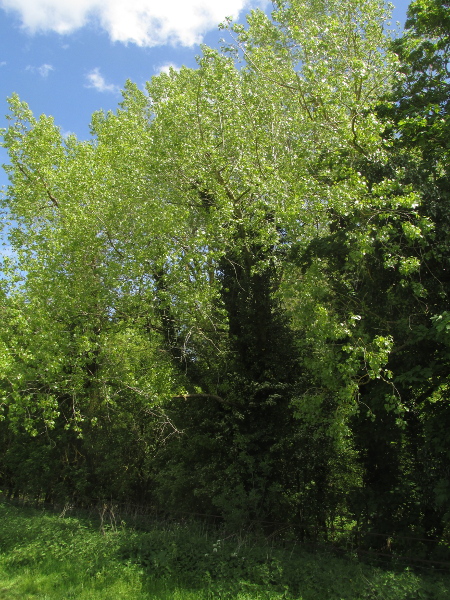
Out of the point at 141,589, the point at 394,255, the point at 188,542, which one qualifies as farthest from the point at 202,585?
the point at 394,255

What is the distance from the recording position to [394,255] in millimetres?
8562

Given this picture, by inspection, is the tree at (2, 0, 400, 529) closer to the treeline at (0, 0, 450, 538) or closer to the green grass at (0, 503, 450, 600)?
the treeline at (0, 0, 450, 538)

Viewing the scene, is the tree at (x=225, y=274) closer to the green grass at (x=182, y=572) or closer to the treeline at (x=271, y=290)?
the treeline at (x=271, y=290)

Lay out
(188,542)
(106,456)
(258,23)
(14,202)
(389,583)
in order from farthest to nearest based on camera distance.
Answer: (14,202)
(106,456)
(258,23)
(188,542)
(389,583)

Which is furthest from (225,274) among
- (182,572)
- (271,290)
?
(182,572)

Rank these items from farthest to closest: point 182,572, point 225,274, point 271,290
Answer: point 225,274
point 271,290
point 182,572

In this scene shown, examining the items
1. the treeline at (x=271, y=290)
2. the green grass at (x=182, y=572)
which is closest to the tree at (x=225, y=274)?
the treeline at (x=271, y=290)

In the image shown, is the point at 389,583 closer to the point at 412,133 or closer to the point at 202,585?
the point at 202,585

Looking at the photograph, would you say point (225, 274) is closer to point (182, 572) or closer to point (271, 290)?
point (271, 290)

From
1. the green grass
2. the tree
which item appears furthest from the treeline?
the green grass

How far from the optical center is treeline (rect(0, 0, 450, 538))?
862 centimetres

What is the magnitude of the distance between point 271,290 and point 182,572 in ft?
22.0

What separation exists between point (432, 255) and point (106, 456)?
35.0 ft

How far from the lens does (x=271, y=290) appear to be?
1218cm
